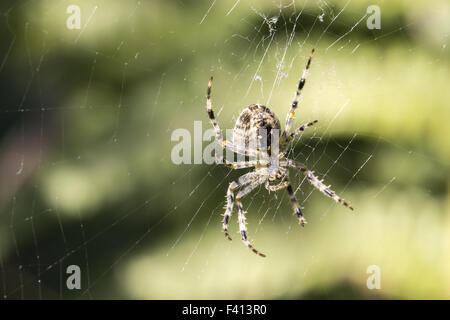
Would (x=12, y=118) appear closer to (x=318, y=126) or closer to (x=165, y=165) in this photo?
(x=165, y=165)

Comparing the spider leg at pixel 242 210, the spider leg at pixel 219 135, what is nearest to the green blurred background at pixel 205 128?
the spider leg at pixel 242 210

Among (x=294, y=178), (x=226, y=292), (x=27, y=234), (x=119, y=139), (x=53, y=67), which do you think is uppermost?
(x=53, y=67)

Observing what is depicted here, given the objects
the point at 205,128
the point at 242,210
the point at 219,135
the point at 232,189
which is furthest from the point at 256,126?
the point at 205,128

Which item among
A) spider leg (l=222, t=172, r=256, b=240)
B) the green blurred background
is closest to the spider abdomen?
spider leg (l=222, t=172, r=256, b=240)

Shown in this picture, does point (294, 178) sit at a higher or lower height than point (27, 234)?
higher

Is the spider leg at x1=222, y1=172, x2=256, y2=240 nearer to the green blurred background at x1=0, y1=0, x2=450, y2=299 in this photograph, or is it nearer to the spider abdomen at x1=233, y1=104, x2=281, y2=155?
the spider abdomen at x1=233, y1=104, x2=281, y2=155

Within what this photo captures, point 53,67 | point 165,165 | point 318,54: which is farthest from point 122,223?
point 318,54
